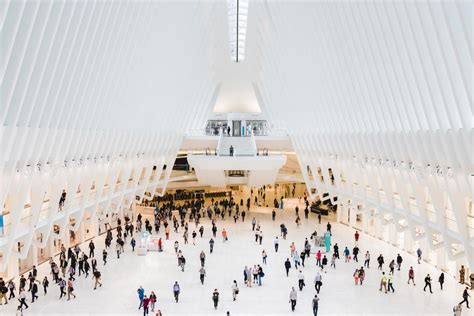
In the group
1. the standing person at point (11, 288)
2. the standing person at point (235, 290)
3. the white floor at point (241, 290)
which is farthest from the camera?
the standing person at point (235, 290)

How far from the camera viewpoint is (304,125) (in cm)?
2675

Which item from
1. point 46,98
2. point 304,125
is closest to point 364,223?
point 304,125

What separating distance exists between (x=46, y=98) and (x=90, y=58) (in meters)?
2.26

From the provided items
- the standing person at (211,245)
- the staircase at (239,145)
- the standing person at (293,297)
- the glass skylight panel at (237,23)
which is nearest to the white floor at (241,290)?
the standing person at (293,297)

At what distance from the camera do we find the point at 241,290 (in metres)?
17.7

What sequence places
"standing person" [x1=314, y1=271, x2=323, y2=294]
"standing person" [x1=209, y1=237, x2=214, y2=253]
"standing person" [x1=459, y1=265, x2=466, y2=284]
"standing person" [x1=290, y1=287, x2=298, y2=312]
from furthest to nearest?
"standing person" [x1=209, y1=237, x2=214, y2=253] < "standing person" [x1=459, y1=265, x2=466, y2=284] < "standing person" [x1=314, y1=271, x2=323, y2=294] < "standing person" [x1=290, y1=287, x2=298, y2=312]

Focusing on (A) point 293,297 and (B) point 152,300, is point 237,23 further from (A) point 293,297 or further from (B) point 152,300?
(B) point 152,300

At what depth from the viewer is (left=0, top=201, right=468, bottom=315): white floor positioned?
15.6 meters

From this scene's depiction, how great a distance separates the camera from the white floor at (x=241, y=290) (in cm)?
1562

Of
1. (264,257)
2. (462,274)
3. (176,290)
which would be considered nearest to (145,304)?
(176,290)

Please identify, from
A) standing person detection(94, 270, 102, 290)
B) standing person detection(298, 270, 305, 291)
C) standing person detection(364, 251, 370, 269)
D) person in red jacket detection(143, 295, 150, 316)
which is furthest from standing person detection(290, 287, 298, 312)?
standing person detection(94, 270, 102, 290)

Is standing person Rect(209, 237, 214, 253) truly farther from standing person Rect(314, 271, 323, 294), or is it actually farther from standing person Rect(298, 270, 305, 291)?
standing person Rect(314, 271, 323, 294)

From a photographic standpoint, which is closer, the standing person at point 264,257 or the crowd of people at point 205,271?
the crowd of people at point 205,271

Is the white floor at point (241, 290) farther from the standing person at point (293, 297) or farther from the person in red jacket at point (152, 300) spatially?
the person in red jacket at point (152, 300)
